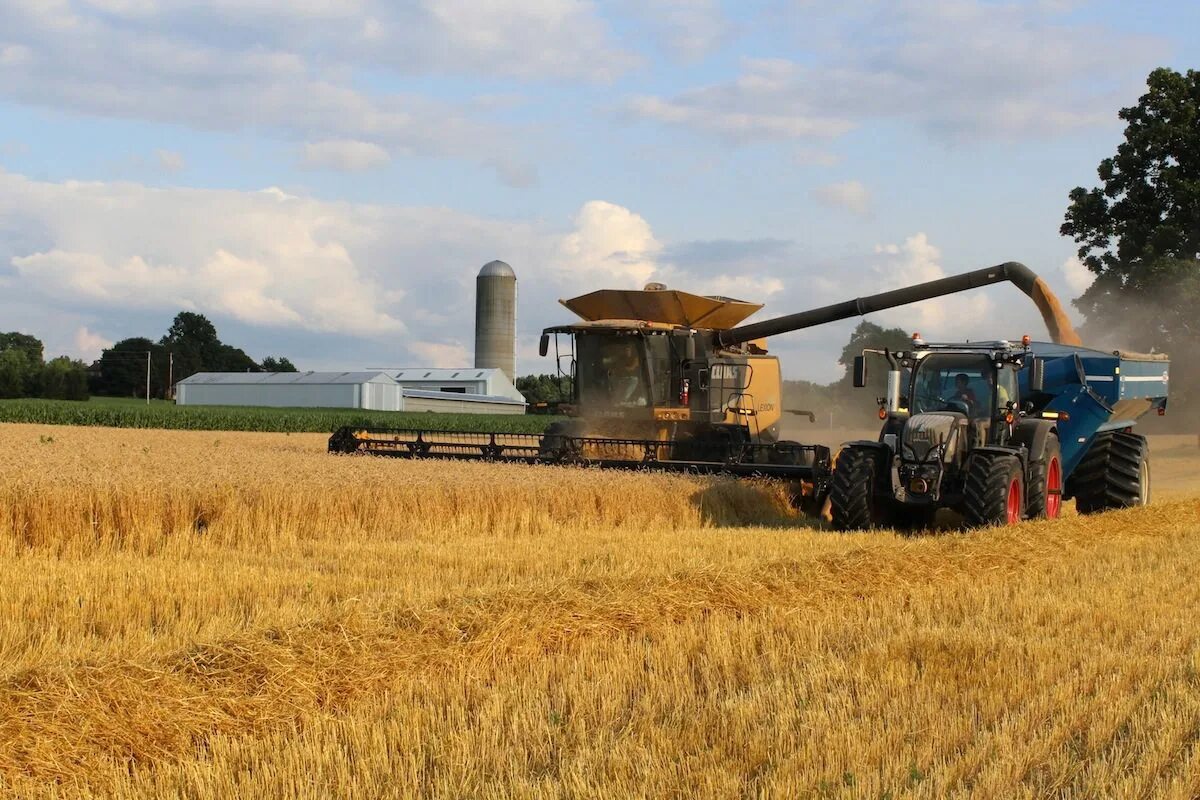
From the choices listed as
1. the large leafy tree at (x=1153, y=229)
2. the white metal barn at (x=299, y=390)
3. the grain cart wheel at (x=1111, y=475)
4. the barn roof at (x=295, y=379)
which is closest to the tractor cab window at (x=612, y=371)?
the grain cart wheel at (x=1111, y=475)

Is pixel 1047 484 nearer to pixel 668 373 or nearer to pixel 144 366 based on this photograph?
pixel 668 373

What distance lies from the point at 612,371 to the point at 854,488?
531 centimetres

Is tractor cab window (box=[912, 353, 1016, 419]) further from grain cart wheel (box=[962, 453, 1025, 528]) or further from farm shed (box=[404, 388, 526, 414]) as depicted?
farm shed (box=[404, 388, 526, 414])

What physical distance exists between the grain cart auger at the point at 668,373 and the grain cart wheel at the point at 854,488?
3021 mm

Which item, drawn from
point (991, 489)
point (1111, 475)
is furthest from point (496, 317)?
point (991, 489)

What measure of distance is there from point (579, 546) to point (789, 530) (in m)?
2.47

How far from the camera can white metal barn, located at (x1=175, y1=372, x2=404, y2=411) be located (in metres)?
66.8

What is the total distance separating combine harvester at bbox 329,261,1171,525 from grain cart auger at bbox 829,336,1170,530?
252 centimetres

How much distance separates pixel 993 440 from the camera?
1140cm

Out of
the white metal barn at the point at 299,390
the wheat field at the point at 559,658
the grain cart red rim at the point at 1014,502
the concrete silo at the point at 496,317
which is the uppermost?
the concrete silo at the point at 496,317

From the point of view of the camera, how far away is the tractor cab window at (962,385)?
11.4 meters

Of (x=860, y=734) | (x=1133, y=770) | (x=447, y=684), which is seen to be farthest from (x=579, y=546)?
(x=1133, y=770)

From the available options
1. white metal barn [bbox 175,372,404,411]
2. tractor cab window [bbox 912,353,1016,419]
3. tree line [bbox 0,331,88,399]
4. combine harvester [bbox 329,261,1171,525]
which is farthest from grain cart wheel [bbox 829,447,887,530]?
tree line [bbox 0,331,88,399]

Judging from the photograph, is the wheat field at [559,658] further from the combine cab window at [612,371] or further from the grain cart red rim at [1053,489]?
the combine cab window at [612,371]
